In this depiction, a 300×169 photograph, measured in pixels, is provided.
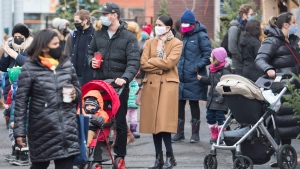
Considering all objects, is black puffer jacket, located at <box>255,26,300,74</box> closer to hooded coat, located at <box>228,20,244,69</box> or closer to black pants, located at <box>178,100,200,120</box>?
black pants, located at <box>178,100,200,120</box>

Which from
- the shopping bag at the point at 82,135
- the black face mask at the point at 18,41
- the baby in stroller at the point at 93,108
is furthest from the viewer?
the black face mask at the point at 18,41

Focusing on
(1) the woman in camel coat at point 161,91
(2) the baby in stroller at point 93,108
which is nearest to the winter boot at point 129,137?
(1) the woman in camel coat at point 161,91

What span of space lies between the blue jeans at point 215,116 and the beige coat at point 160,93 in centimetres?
222

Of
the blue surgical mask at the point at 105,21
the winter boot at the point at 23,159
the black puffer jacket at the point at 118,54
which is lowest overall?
the winter boot at the point at 23,159

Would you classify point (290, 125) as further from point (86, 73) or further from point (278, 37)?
point (86, 73)

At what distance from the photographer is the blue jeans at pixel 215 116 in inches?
528

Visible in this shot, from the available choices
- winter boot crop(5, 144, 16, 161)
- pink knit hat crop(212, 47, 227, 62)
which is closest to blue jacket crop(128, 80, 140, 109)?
pink knit hat crop(212, 47, 227, 62)

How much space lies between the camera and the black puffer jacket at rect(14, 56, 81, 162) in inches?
322

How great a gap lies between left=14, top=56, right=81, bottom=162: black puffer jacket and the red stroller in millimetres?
1916

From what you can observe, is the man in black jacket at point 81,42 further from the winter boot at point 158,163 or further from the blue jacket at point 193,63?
the winter boot at point 158,163

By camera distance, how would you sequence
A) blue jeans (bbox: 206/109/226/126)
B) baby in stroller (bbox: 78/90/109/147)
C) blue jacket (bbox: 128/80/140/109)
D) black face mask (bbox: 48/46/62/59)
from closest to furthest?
black face mask (bbox: 48/46/62/59)
baby in stroller (bbox: 78/90/109/147)
blue jeans (bbox: 206/109/226/126)
blue jacket (bbox: 128/80/140/109)

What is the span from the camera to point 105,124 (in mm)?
10234

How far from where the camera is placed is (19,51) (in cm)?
1189

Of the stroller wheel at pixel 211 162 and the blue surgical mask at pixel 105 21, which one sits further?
the blue surgical mask at pixel 105 21
